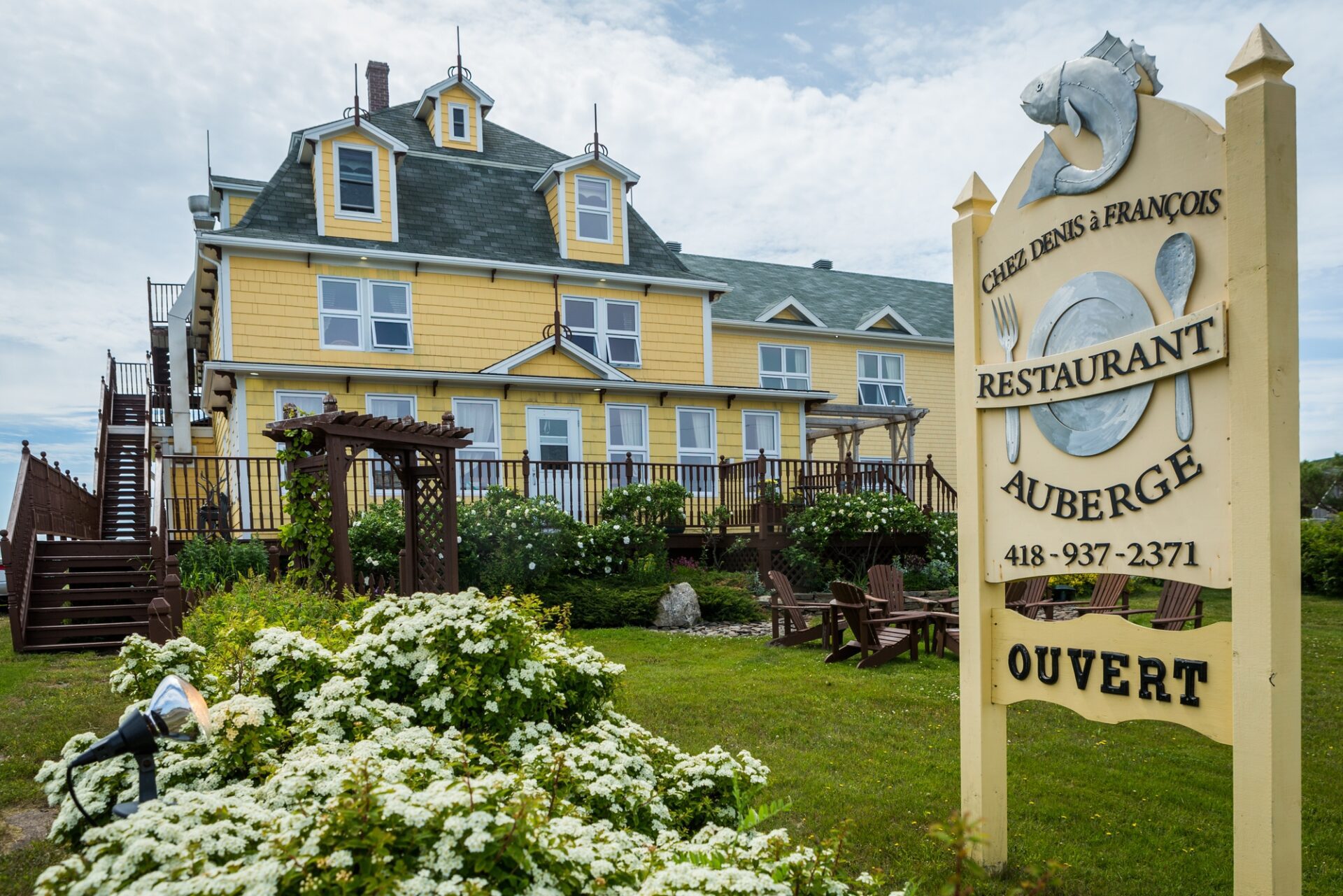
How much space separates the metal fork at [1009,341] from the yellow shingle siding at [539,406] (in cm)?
1286

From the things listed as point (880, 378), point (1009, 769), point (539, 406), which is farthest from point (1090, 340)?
point (880, 378)

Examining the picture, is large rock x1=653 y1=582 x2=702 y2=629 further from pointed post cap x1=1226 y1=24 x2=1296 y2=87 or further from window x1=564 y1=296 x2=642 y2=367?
pointed post cap x1=1226 y1=24 x2=1296 y2=87

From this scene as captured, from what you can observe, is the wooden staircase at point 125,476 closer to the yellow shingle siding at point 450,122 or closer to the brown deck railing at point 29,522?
the brown deck railing at point 29,522

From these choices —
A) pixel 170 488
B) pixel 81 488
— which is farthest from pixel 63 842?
pixel 81 488

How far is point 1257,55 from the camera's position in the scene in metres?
3.36

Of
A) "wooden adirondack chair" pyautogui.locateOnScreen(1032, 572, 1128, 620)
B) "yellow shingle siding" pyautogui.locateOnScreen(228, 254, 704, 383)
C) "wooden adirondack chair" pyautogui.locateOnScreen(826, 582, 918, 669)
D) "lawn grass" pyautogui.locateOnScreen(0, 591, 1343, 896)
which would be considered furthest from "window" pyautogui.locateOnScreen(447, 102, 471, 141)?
"wooden adirondack chair" pyautogui.locateOnScreen(1032, 572, 1128, 620)

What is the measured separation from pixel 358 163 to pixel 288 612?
14.0 m

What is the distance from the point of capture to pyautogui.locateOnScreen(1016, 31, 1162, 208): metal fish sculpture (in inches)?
154

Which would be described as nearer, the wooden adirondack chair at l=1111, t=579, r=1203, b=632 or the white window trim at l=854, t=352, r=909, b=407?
the wooden adirondack chair at l=1111, t=579, r=1203, b=632

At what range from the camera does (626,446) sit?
19.5m

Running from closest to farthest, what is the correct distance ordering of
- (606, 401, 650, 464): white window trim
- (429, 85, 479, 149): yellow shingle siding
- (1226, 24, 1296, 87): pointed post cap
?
(1226, 24, 1296, 87): pointed post cap → (606, 401, 650, 464): white window trim → (429, 85, 479, 149): yellow shingle siding

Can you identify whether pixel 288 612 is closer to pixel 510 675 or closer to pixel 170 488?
pixel 510 675

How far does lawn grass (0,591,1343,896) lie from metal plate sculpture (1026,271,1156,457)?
2.20 metres

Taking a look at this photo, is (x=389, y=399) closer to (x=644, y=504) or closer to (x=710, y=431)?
(x=644, y=504)
